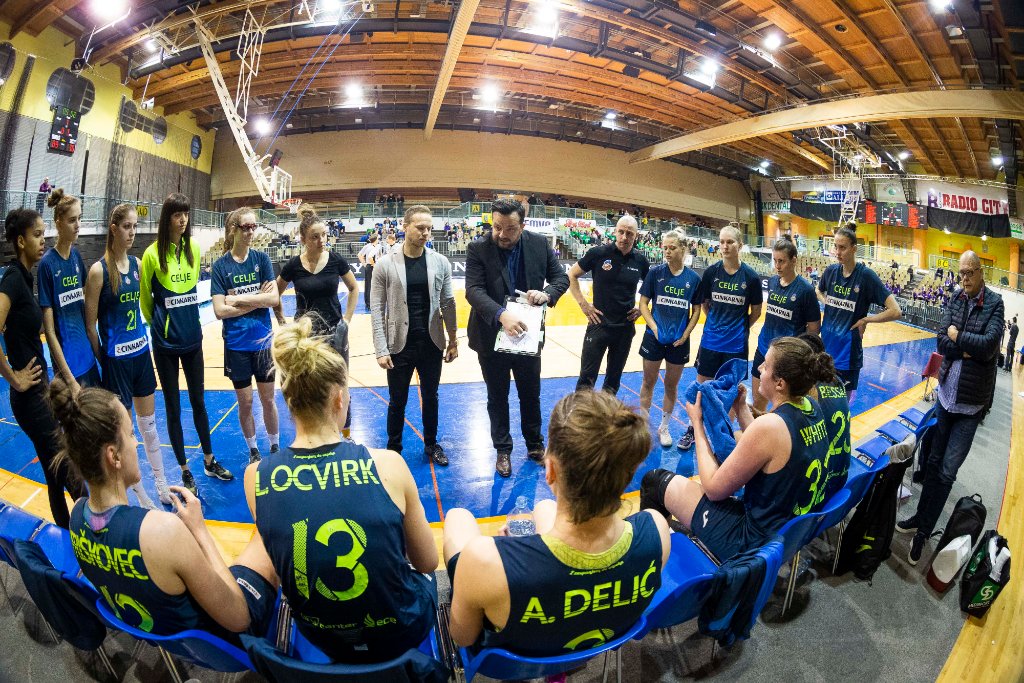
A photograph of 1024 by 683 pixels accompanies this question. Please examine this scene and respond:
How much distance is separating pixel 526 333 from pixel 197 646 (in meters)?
2.32

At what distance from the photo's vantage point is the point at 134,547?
1.36 metres

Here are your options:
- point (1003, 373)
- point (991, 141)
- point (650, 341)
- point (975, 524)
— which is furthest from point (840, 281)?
point (991, 141)

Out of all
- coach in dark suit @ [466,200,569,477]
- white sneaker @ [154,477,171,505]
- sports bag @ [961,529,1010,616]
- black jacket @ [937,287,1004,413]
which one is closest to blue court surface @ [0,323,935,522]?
white sneaker @ [154,477,171,505]

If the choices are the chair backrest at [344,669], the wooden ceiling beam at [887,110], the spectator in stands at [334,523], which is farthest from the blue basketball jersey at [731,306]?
the wooden ceiling beam at [887,110]

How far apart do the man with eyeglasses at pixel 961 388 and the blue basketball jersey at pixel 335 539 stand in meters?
3.04

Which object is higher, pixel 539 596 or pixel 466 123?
pixel 466 123

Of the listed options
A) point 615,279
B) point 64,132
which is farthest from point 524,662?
point 64,132

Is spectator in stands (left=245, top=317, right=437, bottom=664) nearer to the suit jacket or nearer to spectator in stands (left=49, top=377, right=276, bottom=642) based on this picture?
spectator in stands (left=49, top=377, right=276, bottom=642)

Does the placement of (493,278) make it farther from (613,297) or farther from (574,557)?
(574,557)

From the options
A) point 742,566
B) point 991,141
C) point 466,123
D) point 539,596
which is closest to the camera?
point 539,596

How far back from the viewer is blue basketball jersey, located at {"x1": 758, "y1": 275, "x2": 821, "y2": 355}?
154 inches

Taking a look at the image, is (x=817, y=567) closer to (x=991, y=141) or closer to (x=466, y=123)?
(x=991, y=141)

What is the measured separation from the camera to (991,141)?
14906mm

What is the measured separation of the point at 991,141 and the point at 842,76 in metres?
6.98
